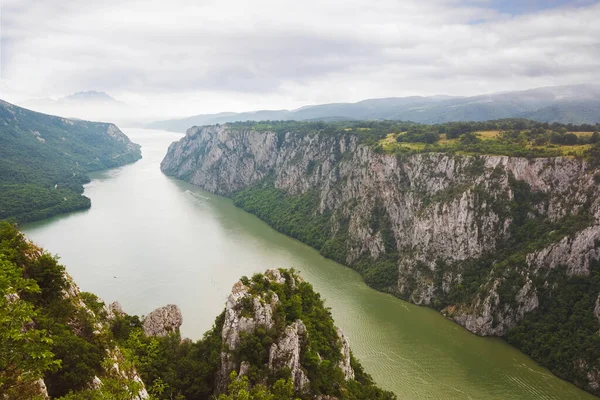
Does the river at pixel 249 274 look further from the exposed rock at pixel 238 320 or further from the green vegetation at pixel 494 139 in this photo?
the green vegetation at pixel 494 139

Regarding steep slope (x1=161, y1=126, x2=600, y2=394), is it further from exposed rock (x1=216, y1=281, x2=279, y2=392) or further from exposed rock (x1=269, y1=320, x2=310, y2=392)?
exposed rock (x1=216, y1=281, x2=279, y2=392)

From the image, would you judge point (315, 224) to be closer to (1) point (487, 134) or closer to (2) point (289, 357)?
(1) point (487, 134)

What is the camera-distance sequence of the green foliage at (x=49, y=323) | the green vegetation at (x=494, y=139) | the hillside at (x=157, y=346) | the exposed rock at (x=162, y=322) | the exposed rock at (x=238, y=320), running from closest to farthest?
the green foliage at (x=49, y=323) < the hillside at (x=157, y=346) < the exposed rock at (x=238, y=320) < the exposed rock at (x=162, y=322) < the green vegetation at (x=494, y=139)

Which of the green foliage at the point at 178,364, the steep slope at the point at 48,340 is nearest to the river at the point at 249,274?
the green foliage at the point at 178,364

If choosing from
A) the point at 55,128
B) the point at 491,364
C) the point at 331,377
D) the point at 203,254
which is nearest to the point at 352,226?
the point at 203,254

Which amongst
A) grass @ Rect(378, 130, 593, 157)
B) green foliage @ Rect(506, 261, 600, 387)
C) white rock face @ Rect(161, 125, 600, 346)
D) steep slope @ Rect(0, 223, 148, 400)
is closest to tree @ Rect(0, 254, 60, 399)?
steep slope @ Rect(0, 223, 148, 400)

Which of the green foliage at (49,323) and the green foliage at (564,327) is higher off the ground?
the green foliage at (49,323)

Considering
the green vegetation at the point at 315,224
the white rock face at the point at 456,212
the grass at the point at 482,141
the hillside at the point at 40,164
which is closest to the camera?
the white rock face at the point at 456,212

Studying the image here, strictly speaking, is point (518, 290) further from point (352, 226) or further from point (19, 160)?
point (19, 160)
